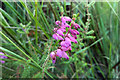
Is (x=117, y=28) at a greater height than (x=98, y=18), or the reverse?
(x=98, y=18)

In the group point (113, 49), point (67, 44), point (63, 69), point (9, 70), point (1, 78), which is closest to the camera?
point (67, 44)

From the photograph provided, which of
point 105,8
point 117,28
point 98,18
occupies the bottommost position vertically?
point 117,28

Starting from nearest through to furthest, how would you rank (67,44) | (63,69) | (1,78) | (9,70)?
(67,44), (1,78), (9,70), (63,69)

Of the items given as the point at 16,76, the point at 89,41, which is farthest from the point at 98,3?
the point at 16,76

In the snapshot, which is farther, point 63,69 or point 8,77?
point 63,69

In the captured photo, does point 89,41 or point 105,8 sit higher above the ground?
point 105,8

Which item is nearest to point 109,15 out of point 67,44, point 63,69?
point 63,69

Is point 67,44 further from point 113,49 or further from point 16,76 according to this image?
point 113,49

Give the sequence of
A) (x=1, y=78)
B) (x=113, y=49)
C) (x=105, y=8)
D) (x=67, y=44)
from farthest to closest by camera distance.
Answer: (x=105, y=8) → (x=113, y=49) → (x=1, y=78) → (x=67, y=44)

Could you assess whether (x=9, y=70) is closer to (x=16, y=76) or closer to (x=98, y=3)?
(x=16, y=76)
